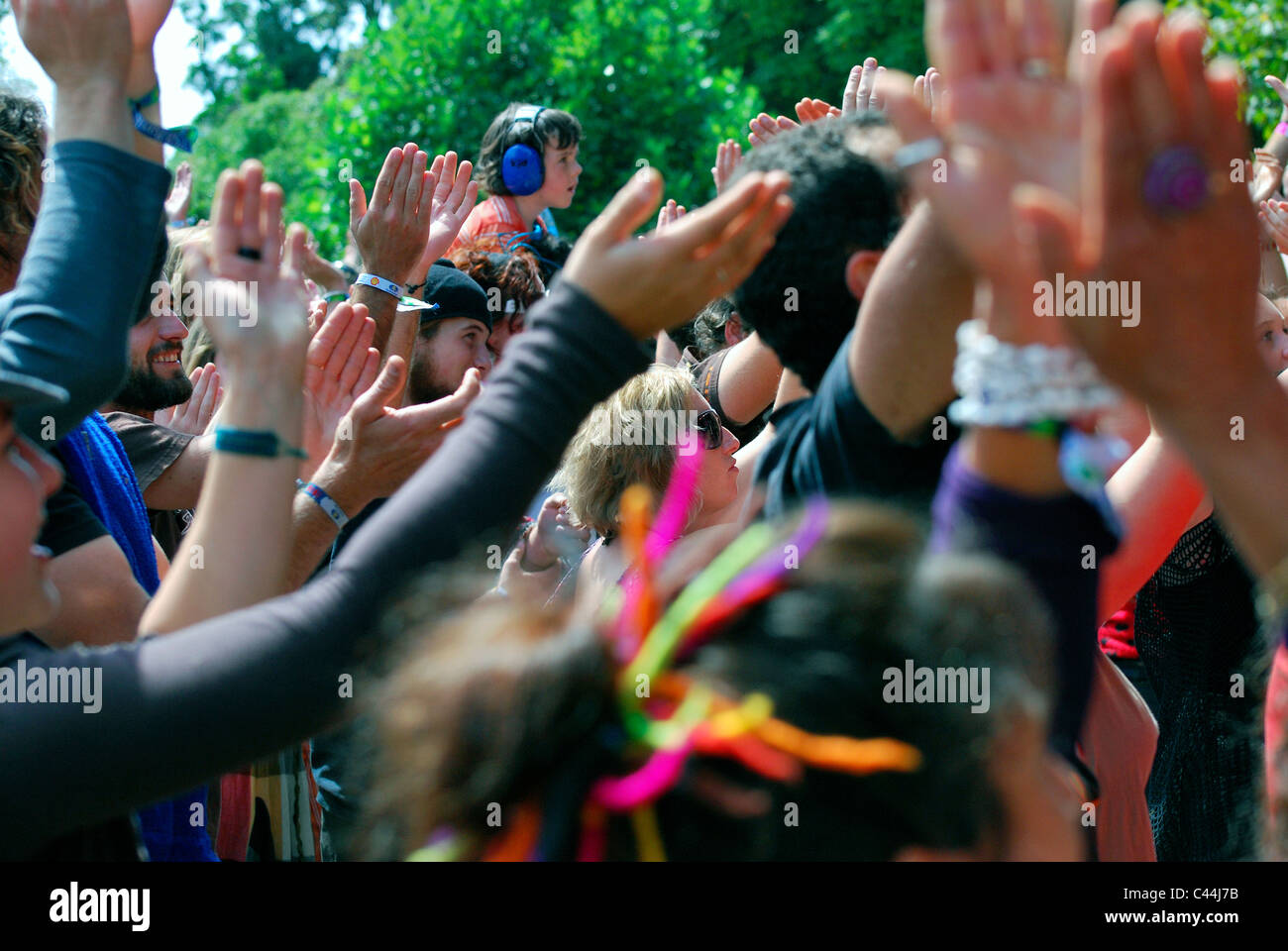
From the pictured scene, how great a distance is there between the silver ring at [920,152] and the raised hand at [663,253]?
216mm

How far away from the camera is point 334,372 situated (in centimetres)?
231

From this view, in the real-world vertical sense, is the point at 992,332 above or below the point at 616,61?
below

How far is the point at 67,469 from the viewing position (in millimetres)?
1928

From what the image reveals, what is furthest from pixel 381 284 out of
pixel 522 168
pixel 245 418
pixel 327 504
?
pixel 522 168

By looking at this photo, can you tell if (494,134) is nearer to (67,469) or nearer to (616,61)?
(67,469)

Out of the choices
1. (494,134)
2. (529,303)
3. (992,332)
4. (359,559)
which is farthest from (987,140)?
(494,134)

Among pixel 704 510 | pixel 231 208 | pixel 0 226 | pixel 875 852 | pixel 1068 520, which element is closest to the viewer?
pixel 875 852

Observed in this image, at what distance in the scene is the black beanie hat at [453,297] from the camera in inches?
152

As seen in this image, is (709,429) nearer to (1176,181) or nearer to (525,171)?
(1176,181)

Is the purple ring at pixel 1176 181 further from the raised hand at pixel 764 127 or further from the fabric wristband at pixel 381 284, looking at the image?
the raised hand at pixel 764 127

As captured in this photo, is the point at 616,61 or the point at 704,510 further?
the point at 616,61

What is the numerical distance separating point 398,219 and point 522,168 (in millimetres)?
2251
